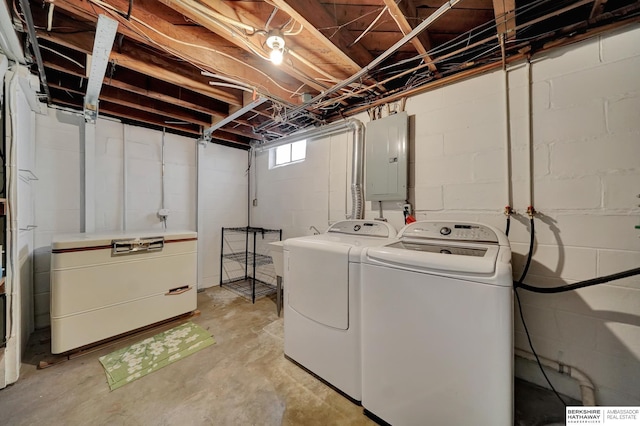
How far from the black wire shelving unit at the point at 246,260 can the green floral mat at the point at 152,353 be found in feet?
3.47

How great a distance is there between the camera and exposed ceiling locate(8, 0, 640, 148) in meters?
1.30

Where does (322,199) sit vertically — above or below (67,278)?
above

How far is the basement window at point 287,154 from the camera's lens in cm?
309

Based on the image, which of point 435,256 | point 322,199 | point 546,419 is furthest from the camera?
point 322,199

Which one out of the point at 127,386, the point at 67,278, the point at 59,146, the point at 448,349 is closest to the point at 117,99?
the point at 59,146

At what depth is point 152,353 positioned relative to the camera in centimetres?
189

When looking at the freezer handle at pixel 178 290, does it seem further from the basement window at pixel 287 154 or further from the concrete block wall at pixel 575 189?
the concrete block wall at pixel 575 189

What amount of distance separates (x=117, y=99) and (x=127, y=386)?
2.50 m

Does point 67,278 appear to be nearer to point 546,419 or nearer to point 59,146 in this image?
point 59,146

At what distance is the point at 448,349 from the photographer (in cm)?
108

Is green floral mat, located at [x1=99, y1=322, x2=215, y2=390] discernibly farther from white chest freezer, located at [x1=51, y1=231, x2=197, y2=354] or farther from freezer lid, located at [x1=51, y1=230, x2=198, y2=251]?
freezer lid, located at [x1=51, y1=230, x2=198, y2=251]

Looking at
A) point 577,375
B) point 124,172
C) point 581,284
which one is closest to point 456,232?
point 581,284

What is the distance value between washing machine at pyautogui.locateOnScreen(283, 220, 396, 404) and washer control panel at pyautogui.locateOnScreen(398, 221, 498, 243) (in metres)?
0.24

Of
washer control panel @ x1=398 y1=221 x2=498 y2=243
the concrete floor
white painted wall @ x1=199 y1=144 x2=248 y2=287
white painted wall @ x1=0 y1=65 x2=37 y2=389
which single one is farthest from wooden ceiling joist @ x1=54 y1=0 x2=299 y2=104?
the concrete floor
